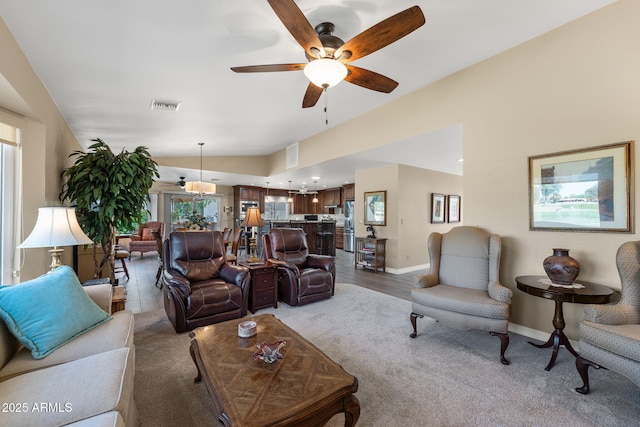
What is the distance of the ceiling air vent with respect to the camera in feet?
11.2

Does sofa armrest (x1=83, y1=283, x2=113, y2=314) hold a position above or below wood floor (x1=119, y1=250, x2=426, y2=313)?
above

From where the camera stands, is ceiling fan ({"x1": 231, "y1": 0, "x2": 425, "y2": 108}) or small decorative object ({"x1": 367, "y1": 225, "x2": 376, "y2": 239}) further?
small decorative object ({"x1": 367, "y1": 225, "x2": 376, "y2": 239})

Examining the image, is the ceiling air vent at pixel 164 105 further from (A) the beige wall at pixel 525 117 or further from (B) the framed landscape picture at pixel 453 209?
(B) the framed landscape picture at pixel 453 209

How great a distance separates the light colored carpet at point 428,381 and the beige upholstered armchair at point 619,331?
0.27 m

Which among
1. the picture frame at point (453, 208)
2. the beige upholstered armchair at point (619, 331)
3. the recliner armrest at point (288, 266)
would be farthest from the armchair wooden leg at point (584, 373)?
the picture frame at point (453, 208)

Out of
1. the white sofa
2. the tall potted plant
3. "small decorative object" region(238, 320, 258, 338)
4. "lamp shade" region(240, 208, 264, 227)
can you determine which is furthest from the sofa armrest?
"lamp shade" region(240, 208, 264, 227)

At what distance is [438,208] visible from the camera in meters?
6.54

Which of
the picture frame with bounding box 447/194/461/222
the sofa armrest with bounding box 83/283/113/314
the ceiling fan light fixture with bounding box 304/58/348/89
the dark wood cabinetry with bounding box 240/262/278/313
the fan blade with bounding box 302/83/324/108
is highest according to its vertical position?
the fan blade with bounding box 302/83/324/108

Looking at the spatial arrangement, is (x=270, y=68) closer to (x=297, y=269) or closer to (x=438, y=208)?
(x=297, y=269)

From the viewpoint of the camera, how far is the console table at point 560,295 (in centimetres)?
209

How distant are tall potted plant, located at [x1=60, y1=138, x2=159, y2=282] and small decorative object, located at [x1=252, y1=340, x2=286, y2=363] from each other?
2555 millimetres

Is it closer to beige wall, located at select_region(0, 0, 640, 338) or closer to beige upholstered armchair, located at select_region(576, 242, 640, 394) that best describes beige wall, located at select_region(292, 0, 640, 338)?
beige wall, located at select_region(0, 0, 640, 338)

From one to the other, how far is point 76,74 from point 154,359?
2857mm

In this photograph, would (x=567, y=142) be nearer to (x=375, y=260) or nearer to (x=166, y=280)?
(x=375, y=260)
